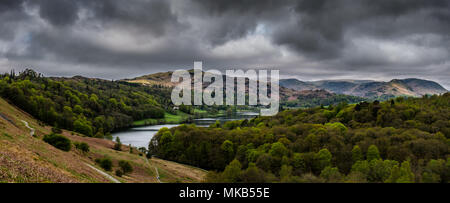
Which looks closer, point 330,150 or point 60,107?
point 330,150

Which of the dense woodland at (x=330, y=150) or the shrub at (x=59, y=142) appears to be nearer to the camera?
the dense woodland at (x=330, y=150)

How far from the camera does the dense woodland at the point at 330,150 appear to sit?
129ft

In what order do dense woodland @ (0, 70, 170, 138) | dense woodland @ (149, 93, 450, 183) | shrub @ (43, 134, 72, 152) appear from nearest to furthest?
dense woodland @ (149, 93, 450, 183)
shrub @ (43, 134, 72, 152)
dense woodland @ (0, 70, 170, 138)

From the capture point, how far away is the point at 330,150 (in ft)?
193

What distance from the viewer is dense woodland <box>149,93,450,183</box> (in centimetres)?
3919

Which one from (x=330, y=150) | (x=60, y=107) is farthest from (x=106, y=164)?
(x=60, y=107)

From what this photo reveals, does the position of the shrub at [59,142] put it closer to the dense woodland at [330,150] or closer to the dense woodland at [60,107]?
the dense woodland at [330,150]

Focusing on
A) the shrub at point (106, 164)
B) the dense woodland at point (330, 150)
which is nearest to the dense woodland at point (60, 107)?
the dense woodland at point (330, 150)

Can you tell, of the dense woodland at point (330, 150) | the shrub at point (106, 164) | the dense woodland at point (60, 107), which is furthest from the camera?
the dense woodland at point (60, 107)

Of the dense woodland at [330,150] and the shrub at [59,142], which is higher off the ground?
the shrub at [59,142]

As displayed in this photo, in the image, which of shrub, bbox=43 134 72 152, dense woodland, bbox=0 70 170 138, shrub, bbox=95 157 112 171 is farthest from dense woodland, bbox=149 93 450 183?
dense woodland, bbox=0 70 170 138

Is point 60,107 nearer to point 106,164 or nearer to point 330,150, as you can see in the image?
point 106,164

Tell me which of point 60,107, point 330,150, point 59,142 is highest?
point 60,107

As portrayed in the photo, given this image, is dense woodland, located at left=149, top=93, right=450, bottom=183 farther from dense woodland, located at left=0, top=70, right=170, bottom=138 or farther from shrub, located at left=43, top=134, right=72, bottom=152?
dense woodland, located at left=0, top=70, right=170, bottom=138
